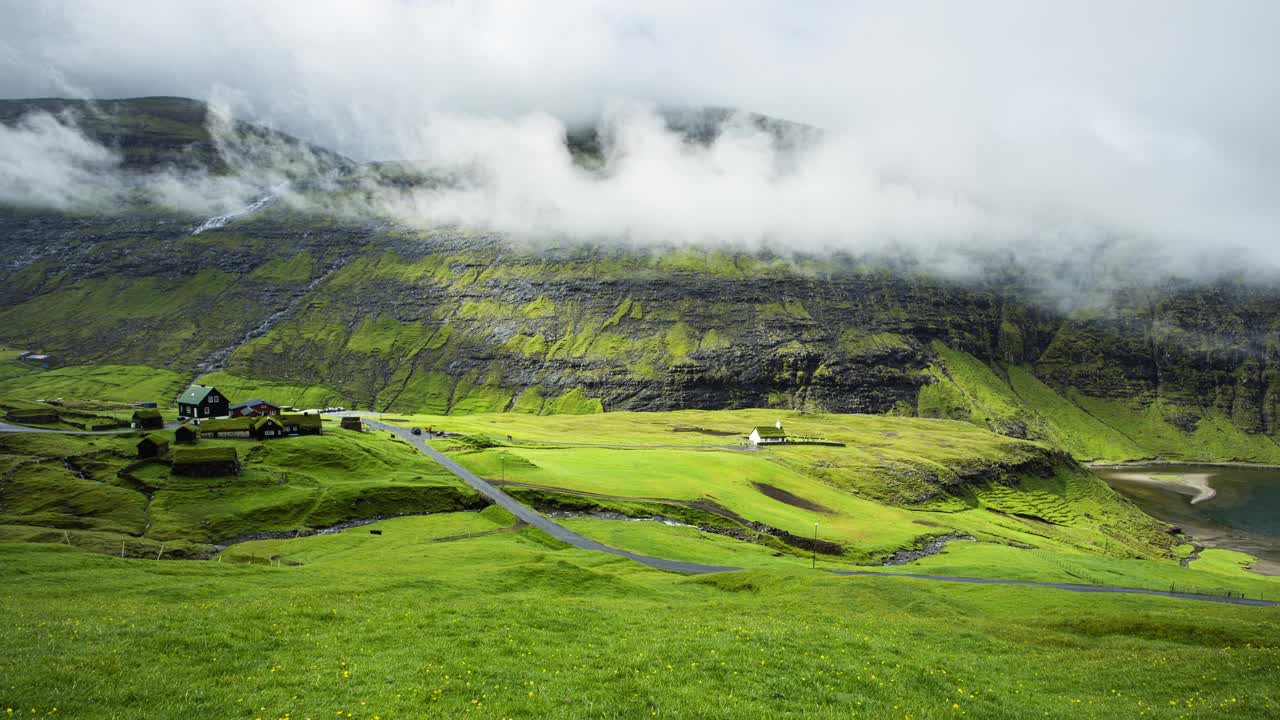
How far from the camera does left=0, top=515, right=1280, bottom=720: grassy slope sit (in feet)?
56.7

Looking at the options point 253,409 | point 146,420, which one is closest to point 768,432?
point 253,409

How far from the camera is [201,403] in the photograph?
12781cm

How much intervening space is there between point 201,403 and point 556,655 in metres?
138

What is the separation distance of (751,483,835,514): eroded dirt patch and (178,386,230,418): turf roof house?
112238 mm

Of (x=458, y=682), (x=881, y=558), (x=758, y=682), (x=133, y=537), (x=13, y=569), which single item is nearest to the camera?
(x=458, y=682)

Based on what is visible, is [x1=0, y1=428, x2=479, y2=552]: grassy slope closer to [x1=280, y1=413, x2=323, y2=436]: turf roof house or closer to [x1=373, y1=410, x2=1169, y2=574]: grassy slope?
[x1=280, y1=413, x2=323, y2=436]: turf roof house

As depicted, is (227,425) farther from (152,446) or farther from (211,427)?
(152,446)

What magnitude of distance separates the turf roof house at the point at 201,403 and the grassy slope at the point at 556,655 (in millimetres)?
97710

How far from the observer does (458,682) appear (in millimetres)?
18734

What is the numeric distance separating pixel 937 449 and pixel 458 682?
17987 centimetres

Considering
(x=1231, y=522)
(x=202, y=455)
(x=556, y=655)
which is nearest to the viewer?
(x=556, y=655)

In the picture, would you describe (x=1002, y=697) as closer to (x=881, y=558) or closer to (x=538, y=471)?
(x=881, y=558)

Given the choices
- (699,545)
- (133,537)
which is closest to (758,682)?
(699,545)

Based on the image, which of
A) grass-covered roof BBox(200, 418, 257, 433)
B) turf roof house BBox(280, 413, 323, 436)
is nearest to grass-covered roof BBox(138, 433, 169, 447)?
grass-covered roof BBox(200, 418, 257, 433)
